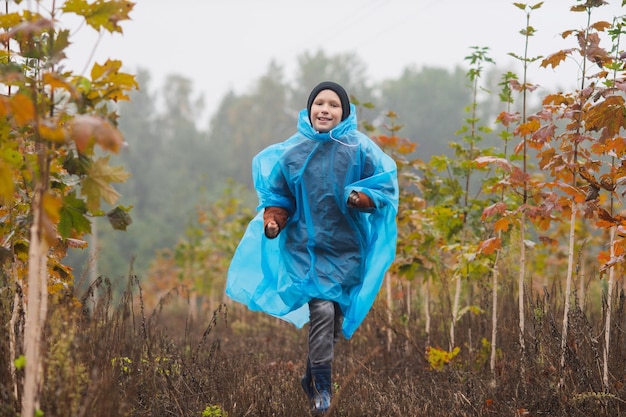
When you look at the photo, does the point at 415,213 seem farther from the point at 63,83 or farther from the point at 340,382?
the point at 63,83

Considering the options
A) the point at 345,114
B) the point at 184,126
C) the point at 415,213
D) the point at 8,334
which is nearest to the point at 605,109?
the point at 345,114

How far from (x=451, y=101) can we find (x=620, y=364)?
147 ft

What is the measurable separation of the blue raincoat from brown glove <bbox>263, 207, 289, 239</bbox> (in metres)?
0.05

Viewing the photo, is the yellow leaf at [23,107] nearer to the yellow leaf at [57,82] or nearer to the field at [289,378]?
the yellow leaf at [57,82]

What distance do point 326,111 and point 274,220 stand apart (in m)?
0.74

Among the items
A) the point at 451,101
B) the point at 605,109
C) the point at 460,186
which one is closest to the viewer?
the point at 605,109

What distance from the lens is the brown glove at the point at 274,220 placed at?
379 cm

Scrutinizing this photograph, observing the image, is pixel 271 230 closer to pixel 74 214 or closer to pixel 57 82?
pixel 74 214

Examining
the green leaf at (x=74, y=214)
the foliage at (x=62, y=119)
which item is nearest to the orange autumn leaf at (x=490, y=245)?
the foliage at (x=62, y=119)

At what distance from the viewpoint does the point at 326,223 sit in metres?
3.88

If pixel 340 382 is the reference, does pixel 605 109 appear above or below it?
above

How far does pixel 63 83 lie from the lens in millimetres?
2283

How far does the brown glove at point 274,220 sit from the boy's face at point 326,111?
1.81 feet

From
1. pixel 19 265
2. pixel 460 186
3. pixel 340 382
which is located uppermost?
pixel 460 186
